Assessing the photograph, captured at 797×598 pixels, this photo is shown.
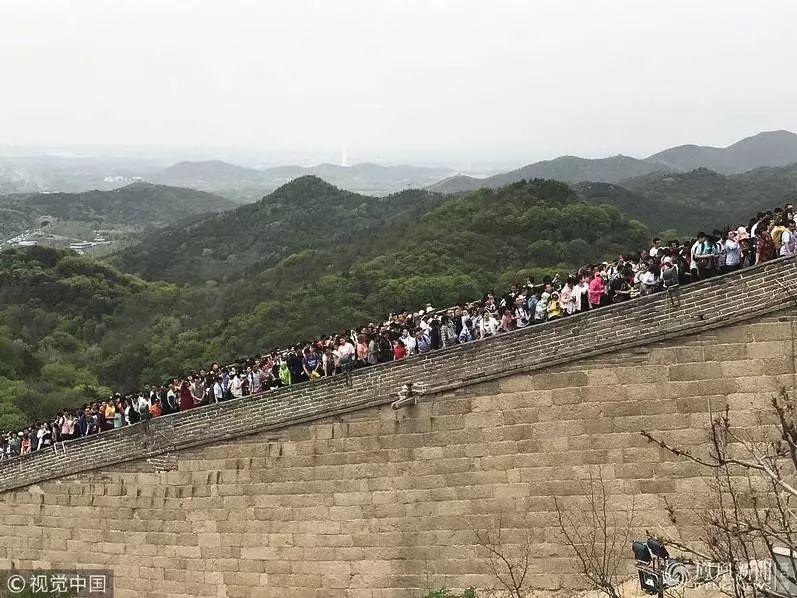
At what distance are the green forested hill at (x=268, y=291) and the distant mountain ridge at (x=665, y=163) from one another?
87881 mm

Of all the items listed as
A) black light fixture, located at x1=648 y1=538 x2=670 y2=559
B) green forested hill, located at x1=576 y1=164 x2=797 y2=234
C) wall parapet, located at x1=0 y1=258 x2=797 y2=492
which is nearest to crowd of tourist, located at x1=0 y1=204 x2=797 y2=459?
wall parapet, located at x1=0 y1=258 x2=797 y2=492

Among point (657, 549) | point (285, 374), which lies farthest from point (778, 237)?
point (285, 374)

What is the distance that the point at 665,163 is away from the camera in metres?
160

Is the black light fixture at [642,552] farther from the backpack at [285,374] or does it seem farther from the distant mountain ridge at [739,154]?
the distant mountain ridge at [739,154]

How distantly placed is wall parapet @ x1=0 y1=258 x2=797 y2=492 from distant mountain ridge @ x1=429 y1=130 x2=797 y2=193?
4628 inches

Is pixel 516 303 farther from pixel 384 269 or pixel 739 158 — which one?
pixel 739 158

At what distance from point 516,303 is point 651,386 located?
2594mm

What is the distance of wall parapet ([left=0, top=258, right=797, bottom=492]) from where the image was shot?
9602 mm

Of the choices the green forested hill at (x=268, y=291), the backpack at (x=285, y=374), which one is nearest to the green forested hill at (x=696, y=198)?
the green forested hill at (x=268, y=291)

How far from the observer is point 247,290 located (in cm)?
4309

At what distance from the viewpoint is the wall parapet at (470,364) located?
9602 millimetres

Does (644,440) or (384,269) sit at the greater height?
(384,269)

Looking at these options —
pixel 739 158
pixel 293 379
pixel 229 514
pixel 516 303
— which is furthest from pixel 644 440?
pixel 739 158

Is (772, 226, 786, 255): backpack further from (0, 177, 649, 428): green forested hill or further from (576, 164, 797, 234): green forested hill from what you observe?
(576, 164, 797, 234): green forested hill
